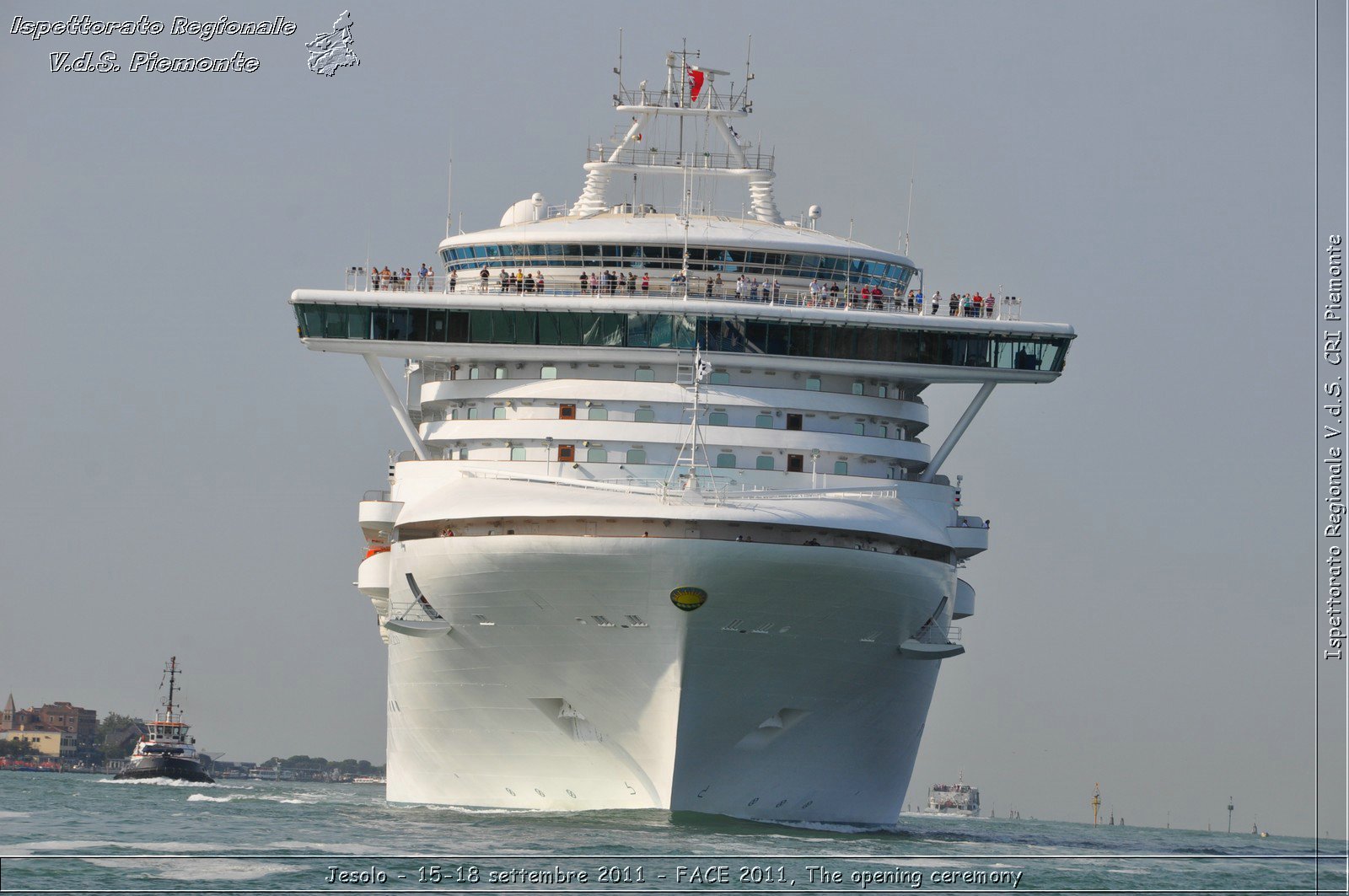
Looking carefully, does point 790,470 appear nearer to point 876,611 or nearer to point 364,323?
point 876,611

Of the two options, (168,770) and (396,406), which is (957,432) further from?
(168,770)

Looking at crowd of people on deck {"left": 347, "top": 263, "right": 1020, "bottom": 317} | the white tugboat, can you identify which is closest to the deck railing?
crowd of people on deck {"left": 347, "top": 263, "right": 1020, "bottom": 317}

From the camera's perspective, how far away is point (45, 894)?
34.5 m

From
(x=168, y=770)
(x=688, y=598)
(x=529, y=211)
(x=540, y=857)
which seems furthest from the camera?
(x=168, y=770)

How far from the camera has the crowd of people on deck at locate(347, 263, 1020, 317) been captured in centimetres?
Answer: 5197

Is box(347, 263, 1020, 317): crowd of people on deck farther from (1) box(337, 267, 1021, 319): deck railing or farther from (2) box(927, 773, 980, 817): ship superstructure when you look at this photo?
(2) box(927, 773, 980, 817): ship superstructure

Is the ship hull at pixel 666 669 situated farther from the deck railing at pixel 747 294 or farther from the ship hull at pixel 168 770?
the ship hull at pixel 168 770

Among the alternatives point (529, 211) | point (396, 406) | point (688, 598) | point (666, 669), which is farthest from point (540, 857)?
point (529, 211)

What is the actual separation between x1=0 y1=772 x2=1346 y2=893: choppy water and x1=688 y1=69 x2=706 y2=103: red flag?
19794 mm

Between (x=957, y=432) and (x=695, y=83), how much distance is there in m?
13.0

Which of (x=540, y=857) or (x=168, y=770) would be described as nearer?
(x=540, y=857)

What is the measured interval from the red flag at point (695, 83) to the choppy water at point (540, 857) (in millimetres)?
19794

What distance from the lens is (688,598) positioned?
4456 centimetres

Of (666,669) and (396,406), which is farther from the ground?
(396,406)
